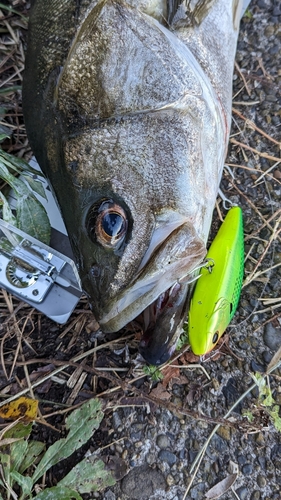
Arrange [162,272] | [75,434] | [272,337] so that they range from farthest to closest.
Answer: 1. [272,337]
2. [75,434]
3. [162,272]

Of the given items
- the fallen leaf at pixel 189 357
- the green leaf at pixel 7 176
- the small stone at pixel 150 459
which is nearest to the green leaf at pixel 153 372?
the fallen leaf at pixel 189 357

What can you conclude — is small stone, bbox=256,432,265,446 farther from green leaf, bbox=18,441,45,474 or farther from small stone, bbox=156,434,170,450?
green leaf, bbox=18,441,45,474

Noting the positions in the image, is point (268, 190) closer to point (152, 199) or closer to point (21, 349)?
point (152, 199)

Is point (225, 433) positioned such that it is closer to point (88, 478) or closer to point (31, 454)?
point (88, 478)

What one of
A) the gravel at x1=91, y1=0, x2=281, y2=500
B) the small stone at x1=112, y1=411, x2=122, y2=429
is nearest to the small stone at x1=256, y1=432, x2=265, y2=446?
the gravel at x1=91, y1=0, x2=281, y2=500

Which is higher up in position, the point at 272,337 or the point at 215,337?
the point at 215,337

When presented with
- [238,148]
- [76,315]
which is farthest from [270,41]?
[76,315]

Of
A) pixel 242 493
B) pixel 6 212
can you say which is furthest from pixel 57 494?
pixel 6 212
